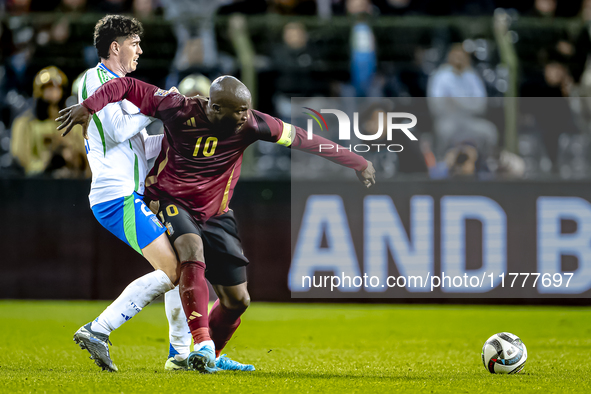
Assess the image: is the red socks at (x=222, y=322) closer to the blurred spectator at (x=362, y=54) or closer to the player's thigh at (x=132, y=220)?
the player's thigh at (x=132, y=220)

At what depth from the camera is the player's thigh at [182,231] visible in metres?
4.71

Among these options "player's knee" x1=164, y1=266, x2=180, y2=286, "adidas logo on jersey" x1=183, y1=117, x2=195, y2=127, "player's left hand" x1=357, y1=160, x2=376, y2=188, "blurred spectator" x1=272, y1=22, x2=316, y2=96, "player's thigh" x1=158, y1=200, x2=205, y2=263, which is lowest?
"player's knee" x1=164, y1=266, x2=180, y2=286

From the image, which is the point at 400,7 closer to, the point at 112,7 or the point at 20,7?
the point at 112,7

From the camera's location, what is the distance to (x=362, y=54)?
372 inches

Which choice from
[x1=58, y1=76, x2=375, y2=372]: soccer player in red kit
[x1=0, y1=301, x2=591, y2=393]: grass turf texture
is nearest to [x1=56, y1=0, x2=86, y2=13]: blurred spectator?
[x1=0, y1=301, x2=591, y2=393]: grass turf texture

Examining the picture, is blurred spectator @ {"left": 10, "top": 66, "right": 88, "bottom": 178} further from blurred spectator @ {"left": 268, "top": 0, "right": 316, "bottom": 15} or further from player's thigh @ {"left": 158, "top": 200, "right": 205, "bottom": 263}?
player's thigh @ {"left": 158, "top": 200, "right": 205, "bottom": 263}

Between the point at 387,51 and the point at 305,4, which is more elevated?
the point at 305,4

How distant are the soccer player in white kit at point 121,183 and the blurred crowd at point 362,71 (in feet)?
9.85

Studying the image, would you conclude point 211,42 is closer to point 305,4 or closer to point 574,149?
point 305,4

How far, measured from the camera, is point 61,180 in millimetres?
8664

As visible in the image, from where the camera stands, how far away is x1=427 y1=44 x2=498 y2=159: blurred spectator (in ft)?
27.3

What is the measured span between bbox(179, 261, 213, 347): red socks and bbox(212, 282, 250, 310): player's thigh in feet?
1.11

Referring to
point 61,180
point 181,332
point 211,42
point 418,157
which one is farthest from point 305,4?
point 181,332

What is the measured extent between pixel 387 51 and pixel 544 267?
11.0 ft
